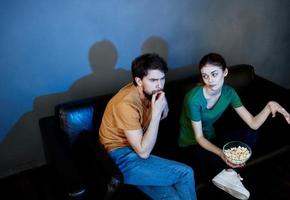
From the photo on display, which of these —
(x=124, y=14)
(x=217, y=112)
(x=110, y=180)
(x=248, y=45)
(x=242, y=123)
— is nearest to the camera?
(x=110, y=180)

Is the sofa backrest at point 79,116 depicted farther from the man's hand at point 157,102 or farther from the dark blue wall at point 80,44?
the man's hand at point 157,102

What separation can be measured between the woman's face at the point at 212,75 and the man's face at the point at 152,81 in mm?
363

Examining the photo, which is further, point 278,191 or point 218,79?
point 278,191

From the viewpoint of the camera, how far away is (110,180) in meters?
1.78

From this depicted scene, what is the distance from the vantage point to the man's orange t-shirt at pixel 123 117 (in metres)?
1.92

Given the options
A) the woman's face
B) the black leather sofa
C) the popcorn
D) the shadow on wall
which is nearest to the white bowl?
the popcorn

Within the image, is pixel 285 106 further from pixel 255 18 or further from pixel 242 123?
pixel 255 18

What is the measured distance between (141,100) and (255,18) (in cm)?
183

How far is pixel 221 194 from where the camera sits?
233 cm

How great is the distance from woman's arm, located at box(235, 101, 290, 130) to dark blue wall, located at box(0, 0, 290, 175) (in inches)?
33.1

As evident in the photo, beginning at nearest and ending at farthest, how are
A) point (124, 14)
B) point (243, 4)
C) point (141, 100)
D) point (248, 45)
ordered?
point (141, 100), point (124, 14), point (243, 4), point (248, 45)

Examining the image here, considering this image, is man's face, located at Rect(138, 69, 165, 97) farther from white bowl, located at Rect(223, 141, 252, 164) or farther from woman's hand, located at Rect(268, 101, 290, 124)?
woman's hand, located at Rect(268, 101, 290, 124)

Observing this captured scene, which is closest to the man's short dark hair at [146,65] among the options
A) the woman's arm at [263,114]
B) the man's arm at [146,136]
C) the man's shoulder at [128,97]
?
the man's shoulder at [128,97]

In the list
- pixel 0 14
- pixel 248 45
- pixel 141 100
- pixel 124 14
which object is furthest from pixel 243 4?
pixel 0 14
